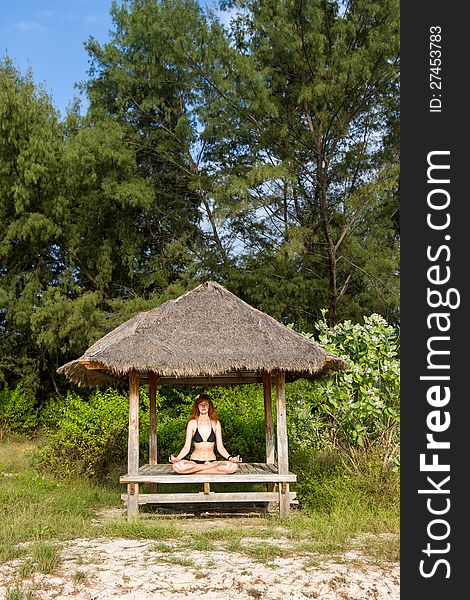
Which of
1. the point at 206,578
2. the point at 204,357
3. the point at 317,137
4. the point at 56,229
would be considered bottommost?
the point at 206,578

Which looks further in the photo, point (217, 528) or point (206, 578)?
point (217, 528)

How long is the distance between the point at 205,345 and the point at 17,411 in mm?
10774

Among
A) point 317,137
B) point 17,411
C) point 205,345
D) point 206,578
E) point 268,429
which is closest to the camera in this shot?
point 206,578

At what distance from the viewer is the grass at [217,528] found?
19.3ft

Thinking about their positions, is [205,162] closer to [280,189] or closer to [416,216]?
[280,189]

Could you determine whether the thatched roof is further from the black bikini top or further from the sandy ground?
the sandy ground

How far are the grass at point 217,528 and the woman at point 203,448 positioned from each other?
0.59 metres

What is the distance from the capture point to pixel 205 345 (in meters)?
7.53

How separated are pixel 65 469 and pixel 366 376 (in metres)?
4.82

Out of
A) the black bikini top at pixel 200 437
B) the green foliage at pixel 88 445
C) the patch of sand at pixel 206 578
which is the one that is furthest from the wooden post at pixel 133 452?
the green foliage at pixel 88 445

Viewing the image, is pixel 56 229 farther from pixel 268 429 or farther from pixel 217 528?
pixel 217 528

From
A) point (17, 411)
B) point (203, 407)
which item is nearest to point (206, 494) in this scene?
point (203, 407)

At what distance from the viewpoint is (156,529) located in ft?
22.4

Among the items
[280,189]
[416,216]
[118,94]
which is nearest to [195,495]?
[416,216]
